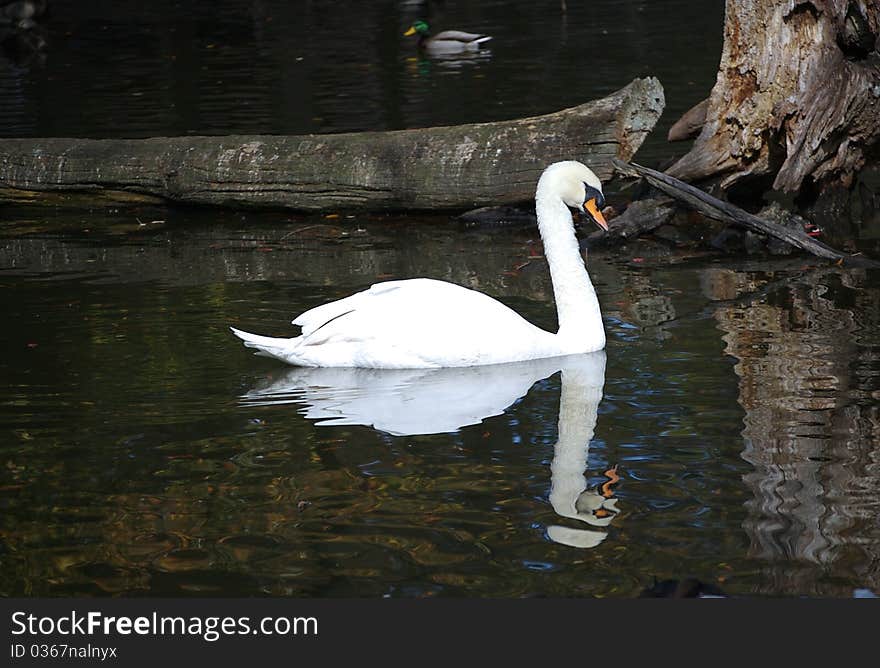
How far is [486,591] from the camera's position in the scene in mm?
5070

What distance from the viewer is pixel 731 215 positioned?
424 inches

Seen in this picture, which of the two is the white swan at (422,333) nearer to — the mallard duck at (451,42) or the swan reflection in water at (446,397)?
the swan reflection in water at (446,397)

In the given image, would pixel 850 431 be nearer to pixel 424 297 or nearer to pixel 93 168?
pixel 424 297

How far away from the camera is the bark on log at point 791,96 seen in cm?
1112

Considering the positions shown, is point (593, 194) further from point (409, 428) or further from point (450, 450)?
point (450, 450)

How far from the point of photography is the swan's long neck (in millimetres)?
8203

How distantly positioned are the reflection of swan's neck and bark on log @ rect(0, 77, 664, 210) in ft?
13.1

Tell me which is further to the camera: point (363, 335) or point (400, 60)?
point (400, 60)

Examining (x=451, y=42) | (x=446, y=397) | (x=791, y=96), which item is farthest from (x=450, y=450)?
(x=451, y=42)

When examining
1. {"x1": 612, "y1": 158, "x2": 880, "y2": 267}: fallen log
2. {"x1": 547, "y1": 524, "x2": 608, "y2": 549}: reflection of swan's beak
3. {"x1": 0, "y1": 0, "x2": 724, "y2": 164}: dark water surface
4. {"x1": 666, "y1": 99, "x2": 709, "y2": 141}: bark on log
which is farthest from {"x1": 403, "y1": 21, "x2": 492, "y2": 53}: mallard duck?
{"x1": 547, "y1": 524, "x2": 608, "y2": 549}: reflection of swan's beak

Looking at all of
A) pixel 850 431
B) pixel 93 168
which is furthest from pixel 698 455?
pixel 93 168

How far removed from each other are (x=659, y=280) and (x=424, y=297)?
9.09 ft

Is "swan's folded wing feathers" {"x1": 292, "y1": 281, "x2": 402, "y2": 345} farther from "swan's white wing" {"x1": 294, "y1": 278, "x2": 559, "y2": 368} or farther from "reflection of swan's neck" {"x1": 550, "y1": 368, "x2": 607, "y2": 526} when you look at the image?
"reflection of swan's neck" {"x1": 550, "y1": 368, "x2": 607, "y2": 526}

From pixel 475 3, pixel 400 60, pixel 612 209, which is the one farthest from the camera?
pixel 475 3
